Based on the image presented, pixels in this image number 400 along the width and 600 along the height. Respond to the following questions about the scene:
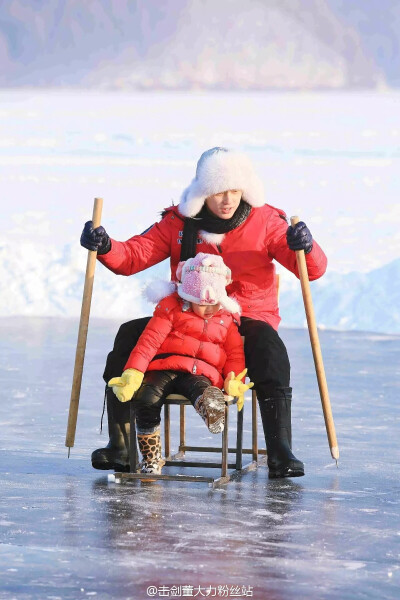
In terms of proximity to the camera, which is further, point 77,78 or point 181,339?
point 77,78

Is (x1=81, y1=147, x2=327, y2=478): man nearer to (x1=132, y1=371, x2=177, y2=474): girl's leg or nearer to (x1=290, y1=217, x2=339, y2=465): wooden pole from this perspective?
(x1=290, y1=217, x2=339, y2=465): wooden pole

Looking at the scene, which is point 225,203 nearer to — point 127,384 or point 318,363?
point 318,363

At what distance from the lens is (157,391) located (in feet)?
14.9

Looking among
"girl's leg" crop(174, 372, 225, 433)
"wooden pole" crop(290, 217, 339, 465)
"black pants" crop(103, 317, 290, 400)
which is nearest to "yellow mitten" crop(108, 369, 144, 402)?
"girl's leg" crop(174, 372, 225, 433)

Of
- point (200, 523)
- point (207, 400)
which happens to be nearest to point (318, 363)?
point (207, 400)

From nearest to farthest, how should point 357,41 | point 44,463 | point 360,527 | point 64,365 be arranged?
1. point 360,527
2. point 44,463
3. point 64,365
4. point 357,41

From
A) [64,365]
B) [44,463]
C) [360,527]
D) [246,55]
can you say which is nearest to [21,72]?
[246,55]

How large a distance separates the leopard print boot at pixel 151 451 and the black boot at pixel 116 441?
0.16 meters

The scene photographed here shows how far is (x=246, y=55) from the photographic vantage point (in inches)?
576

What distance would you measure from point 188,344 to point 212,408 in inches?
15.0

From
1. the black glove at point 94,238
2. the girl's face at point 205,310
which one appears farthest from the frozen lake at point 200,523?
the black glove at point 94,238

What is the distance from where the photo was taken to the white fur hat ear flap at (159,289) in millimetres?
4773

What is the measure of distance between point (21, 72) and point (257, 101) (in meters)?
2.95

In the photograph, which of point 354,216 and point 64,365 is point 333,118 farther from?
point 64,365
